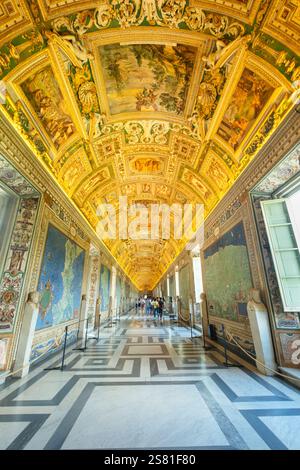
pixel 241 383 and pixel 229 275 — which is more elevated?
pixel 229 275

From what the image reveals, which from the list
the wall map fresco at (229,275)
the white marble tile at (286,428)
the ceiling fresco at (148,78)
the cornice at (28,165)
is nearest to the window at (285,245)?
the wall map fresco at (229,275)

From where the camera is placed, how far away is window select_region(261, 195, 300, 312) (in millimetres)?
5156

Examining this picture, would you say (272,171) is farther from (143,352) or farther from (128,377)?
(143,352)

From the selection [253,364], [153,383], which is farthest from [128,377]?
[253,364]

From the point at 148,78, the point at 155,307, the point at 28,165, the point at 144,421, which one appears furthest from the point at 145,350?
the point at 155,307

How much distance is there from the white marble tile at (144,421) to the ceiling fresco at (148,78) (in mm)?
6346

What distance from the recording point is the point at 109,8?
171 inches

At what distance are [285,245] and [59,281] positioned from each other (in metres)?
7.84

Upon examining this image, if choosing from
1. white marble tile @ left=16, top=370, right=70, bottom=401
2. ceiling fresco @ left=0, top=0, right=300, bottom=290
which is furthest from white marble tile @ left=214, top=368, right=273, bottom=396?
ceiling fresco @ left=0, top=0, right=300, bottom=290

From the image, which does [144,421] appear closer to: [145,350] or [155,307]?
[145,350]

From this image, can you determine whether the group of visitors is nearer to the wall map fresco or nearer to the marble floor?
the wall map fresco

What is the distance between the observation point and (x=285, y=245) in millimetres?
5531
